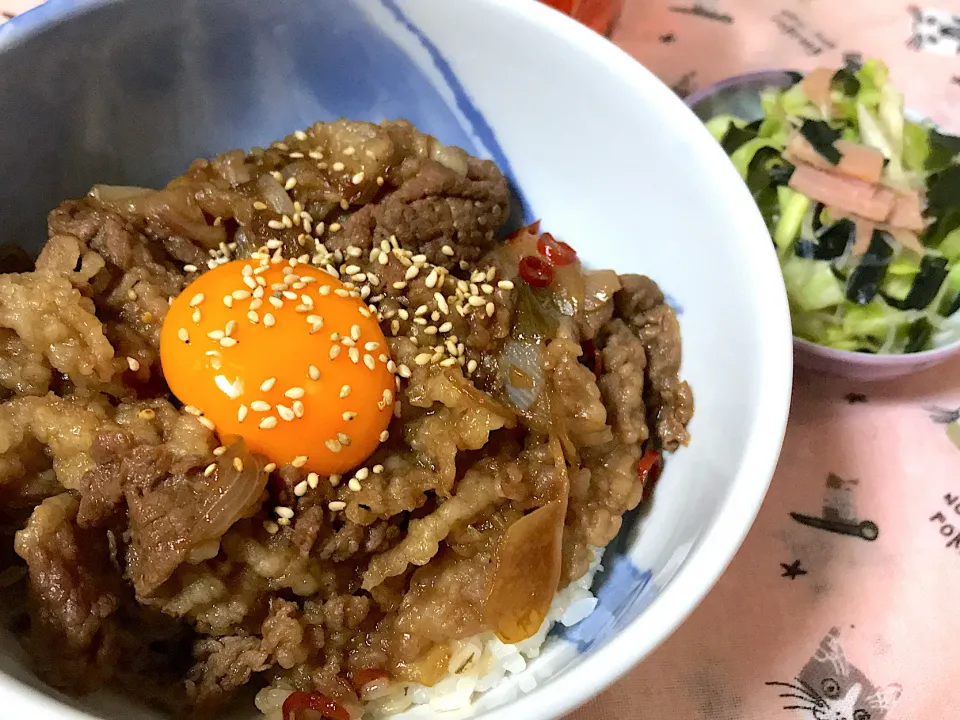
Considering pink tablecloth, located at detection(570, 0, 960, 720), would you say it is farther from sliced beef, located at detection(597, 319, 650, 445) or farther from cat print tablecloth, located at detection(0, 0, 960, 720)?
sliced beef, located at detection(597, 319, 650, 445)

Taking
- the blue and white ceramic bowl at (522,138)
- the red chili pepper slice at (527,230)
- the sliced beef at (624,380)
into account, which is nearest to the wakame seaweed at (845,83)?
the blue and white ceramic bowl at (522,138)

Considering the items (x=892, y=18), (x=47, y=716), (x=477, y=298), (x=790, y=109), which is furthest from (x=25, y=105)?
(x=892, y=18)

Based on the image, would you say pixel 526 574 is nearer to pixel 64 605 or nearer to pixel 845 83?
pixel 64 605

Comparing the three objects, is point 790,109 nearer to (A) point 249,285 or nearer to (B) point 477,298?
(B) point 477,298

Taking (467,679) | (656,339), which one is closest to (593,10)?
(656,339)

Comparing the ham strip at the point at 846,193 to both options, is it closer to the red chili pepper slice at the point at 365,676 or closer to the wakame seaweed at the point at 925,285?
the wakame seaweed at the point at 925,285

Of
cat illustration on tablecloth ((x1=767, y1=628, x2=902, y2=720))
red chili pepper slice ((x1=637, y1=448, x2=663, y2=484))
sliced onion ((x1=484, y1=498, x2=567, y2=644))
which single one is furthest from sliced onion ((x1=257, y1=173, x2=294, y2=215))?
cat illustration on tablecloth ((x1=767, y1=628, x2=902, y2=720))

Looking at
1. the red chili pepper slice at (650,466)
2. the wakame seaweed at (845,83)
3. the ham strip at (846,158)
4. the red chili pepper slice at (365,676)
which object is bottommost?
the red chili pepper slice at (365,676)
